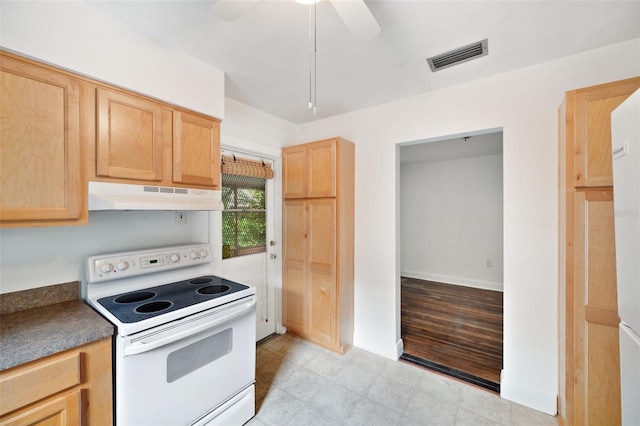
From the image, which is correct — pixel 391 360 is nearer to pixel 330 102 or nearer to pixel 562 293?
pixel 562 293

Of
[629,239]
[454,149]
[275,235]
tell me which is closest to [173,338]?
[275,235]

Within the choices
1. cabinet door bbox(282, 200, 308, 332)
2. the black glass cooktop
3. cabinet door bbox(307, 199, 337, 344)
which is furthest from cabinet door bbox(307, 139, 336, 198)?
the black glass cooktop

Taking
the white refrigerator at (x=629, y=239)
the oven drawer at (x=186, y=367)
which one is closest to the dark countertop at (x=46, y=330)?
the oven drawer at (x=186, y=367)

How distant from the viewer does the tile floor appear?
6.12 feet

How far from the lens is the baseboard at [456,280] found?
479cm

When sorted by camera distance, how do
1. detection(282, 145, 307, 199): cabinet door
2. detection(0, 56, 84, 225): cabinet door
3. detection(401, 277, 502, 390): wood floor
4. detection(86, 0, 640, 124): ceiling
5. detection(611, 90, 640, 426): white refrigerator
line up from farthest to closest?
detection(282, 145, 307, 199): cabinet door → detection(401, 277, 502, 390): wood floor → detection(86, 0, 640, 124): ceiling → detection(0, 56, 84, 225): cabinet door → detection(611, 90, 640, 426): white refrigerator

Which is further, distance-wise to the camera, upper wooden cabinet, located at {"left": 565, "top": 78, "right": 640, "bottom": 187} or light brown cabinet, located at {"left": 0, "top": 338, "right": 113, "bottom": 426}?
upper wooden cabinet, located at {"left": 565, "top": 78, "right": 640, "bottom": 187}

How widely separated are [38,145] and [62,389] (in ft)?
3.76

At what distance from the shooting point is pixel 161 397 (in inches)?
56.0

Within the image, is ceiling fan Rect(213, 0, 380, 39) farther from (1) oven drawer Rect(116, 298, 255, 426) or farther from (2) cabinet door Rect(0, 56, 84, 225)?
(1) oven drawer Rect(116, 298, 255, 426)

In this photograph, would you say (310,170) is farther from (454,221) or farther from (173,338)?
(454,221)

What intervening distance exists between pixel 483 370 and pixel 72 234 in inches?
132

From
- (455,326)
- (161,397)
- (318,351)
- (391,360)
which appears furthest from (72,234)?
(455,326)

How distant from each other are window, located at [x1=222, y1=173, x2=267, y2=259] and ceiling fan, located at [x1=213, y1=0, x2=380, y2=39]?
1.61m
